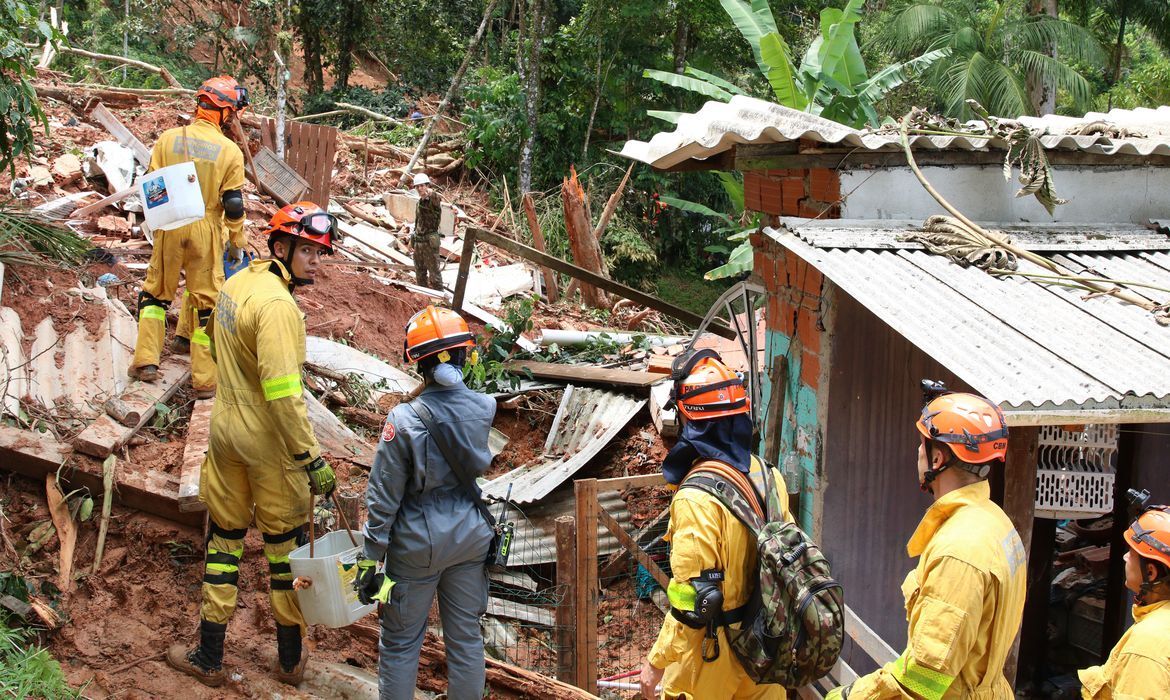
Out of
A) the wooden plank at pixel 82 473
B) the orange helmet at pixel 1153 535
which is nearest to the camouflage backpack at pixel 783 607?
the orange helmet at pixel 1153 535

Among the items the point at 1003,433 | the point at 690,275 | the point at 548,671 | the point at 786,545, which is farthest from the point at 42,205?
the point at 690,275

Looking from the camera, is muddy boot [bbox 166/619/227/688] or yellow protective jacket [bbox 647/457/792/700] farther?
muddy boot [bbox 166/619/227/688]

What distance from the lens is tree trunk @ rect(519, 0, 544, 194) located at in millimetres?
16828

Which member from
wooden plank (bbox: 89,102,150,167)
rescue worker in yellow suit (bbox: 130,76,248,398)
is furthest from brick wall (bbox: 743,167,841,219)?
wooden plank (bbox: 89,102,150,167)

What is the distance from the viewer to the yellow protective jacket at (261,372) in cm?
468

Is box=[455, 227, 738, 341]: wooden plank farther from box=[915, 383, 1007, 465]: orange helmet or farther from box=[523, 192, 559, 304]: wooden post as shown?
box=[915, 383, 1007, 465]: orange helmet

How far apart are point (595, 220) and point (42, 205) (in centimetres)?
1019

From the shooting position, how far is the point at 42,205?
351 inches

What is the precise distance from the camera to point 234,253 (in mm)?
6812

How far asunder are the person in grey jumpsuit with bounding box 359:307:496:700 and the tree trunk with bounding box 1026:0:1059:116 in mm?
19266

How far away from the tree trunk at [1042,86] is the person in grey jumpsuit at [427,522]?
19266 mm

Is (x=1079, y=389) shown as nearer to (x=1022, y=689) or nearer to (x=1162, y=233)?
(x=1162, y=233)

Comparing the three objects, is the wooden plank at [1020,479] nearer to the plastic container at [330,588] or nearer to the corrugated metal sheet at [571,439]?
the plastic container at [330,588]

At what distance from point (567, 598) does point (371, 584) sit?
1684 millimetres
